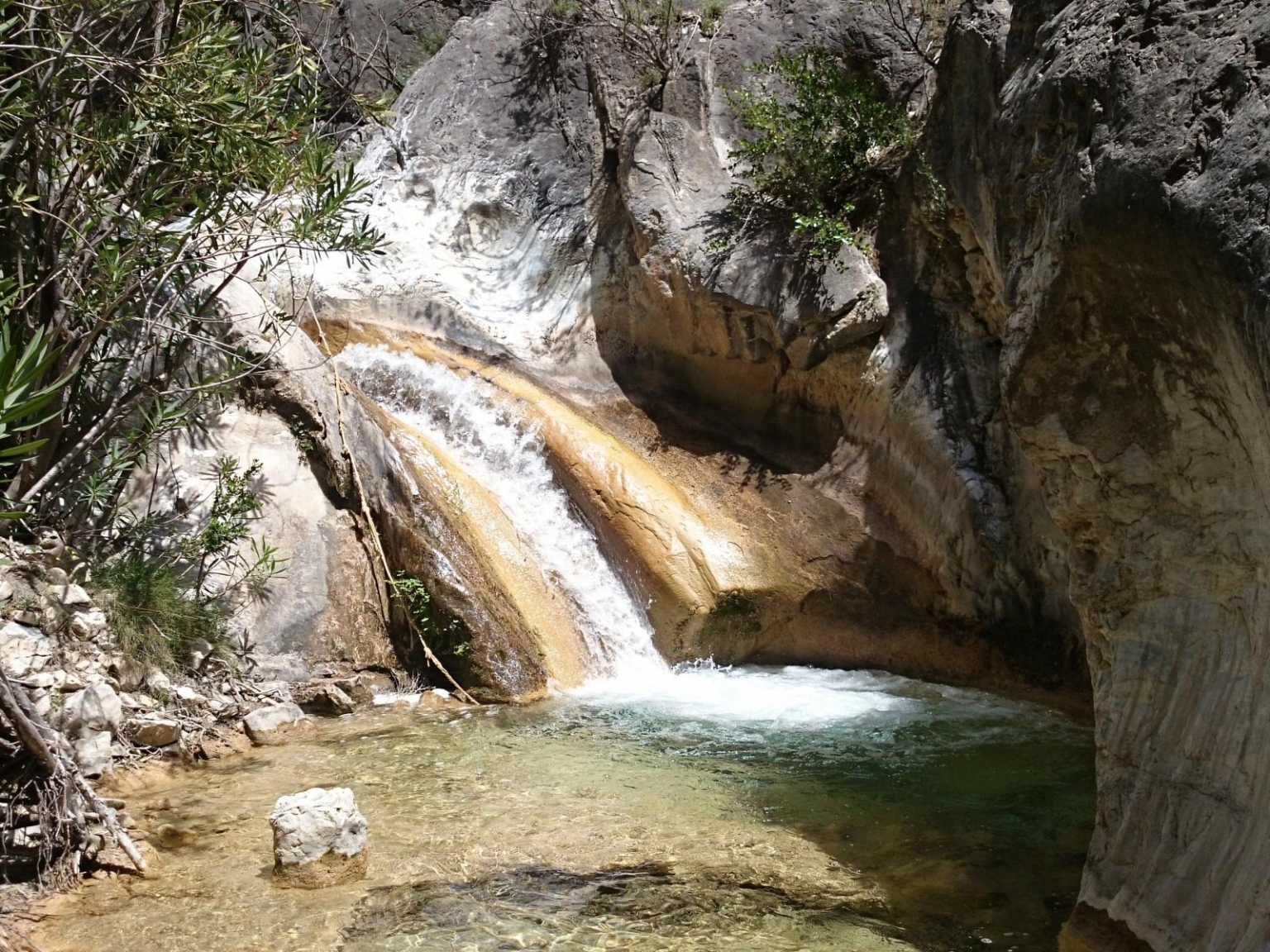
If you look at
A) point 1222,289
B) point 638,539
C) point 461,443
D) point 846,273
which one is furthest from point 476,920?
point 846,273

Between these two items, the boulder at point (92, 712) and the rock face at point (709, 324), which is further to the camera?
the rock face at point (709, 324)

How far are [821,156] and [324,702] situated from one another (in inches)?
238

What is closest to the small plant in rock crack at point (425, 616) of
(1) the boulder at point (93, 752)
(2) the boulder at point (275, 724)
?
(2) the boulder at point (275, 724)

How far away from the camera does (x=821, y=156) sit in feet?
32.1

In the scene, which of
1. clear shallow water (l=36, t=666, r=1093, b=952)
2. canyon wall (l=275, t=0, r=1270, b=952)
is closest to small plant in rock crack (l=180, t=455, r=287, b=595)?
clear shallow water (l=36, t=666, r=1093, b=952)

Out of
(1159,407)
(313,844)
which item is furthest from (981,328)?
(313,844)

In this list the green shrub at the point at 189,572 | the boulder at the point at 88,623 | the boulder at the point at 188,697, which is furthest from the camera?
the green shrub at the point at 189,572

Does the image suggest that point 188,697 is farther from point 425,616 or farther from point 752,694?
point 752,694

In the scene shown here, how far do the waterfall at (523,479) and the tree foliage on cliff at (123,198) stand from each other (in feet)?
8.83

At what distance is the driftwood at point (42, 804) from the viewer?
433cm

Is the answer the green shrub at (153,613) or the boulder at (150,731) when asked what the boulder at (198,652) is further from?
the boulder at (150,731)

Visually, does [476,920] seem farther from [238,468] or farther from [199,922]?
[238,468]

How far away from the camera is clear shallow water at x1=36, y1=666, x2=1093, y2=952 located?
406 centimetres

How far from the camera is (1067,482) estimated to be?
4141 mm
